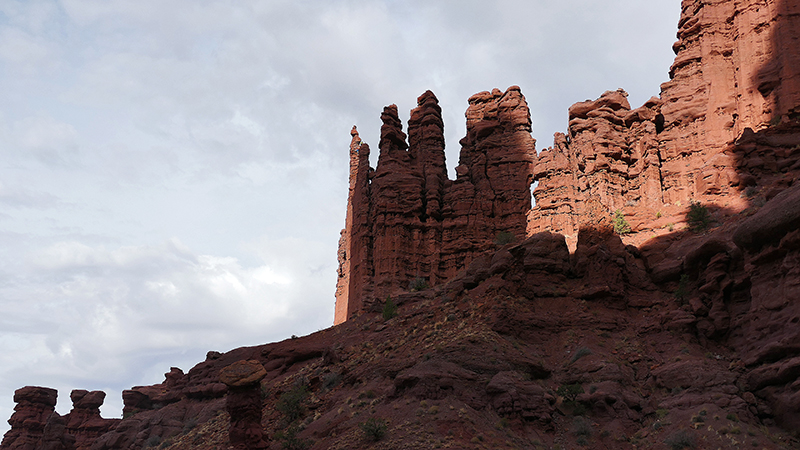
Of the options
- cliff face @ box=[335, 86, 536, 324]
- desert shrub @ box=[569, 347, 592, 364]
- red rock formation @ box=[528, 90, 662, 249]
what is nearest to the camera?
desert shrub @ box=[569, 347, 592, 364]

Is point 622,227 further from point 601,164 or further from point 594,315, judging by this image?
point 594,315

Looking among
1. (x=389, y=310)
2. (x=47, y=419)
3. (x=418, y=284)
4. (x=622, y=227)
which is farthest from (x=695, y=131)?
(x=47, y=419)

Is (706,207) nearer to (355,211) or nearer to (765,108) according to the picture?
(765,108)

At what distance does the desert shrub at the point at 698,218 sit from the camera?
39938 mm

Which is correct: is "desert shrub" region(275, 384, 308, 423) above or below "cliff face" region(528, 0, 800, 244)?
below

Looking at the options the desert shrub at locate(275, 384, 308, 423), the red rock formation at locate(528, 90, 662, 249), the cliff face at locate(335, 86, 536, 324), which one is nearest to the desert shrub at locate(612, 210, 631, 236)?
the red rock formation at locate(528, 90, 662, 249)

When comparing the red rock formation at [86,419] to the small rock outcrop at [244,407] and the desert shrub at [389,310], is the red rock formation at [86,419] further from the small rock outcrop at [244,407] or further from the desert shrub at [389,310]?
the small rock outcrop at [244,407]

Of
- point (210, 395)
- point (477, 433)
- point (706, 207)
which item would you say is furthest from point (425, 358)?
point (706, 207)

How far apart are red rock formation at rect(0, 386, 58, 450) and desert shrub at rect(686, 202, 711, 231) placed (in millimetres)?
59724

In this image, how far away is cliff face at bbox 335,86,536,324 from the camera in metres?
66.7

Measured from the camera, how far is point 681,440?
930 inches

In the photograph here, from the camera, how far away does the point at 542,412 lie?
27406 mm

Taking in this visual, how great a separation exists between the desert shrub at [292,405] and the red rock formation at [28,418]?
38.0 m

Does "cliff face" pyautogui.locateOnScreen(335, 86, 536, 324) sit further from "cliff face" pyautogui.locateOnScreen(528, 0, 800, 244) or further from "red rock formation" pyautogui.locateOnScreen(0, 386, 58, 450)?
"red rock formation" pyautogui.locateOnScreen(0, 386, 58, 450)
